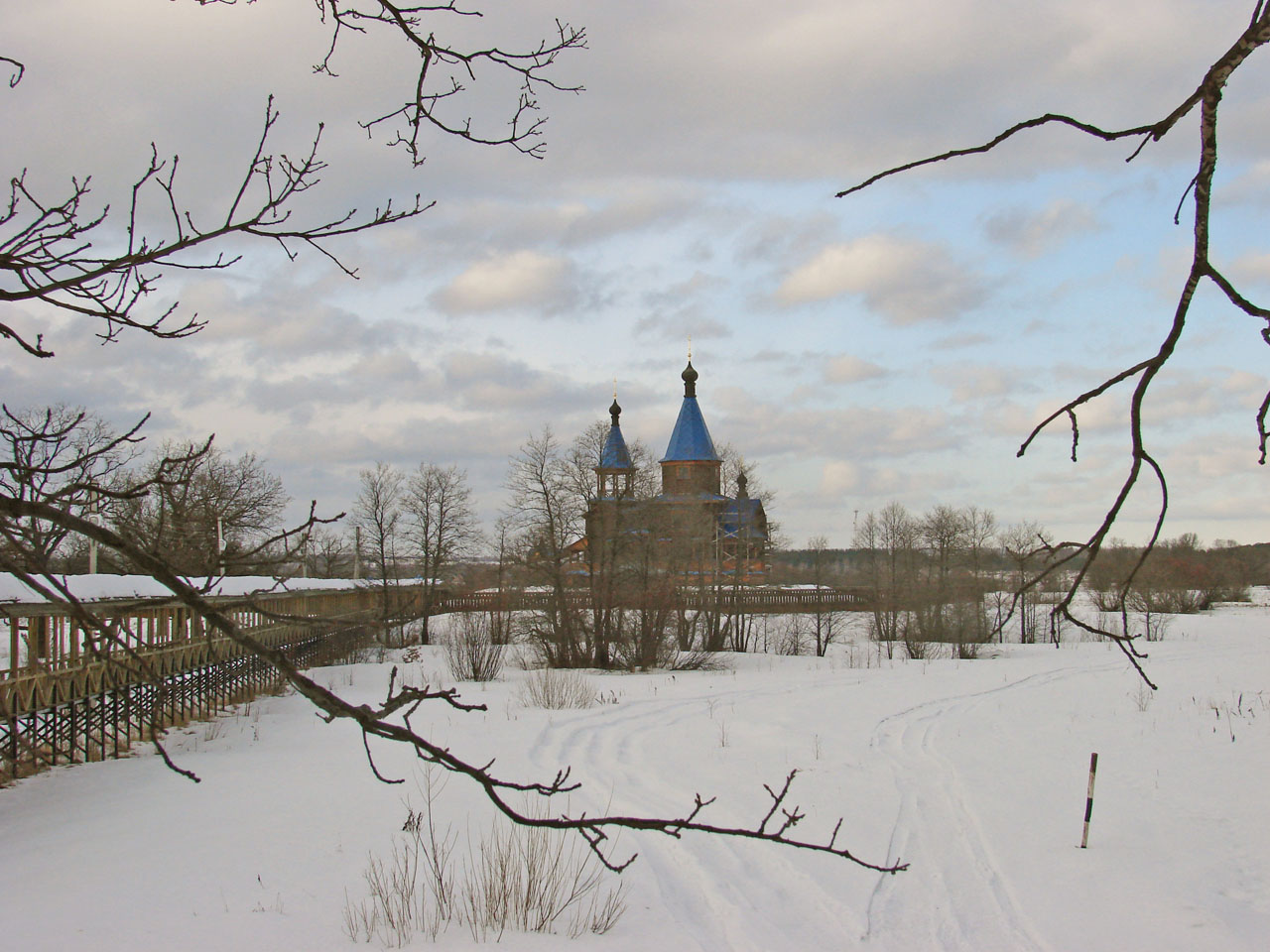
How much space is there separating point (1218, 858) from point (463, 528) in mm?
41860

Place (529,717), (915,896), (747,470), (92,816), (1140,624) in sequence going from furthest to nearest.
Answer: (1140,624) < (747,470) < (529,717) < (92,816) < (915,896)

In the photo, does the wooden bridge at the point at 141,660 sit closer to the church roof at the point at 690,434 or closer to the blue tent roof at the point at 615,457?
the blue tent roof at the point at 615,457

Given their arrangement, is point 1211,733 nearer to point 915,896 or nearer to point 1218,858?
point 1218,858

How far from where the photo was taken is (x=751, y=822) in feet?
37.9

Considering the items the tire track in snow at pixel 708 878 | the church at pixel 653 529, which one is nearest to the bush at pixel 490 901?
the tire track in snow at pixel 708 878

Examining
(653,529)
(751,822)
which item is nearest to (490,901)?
(751,822)

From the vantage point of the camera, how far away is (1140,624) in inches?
2093

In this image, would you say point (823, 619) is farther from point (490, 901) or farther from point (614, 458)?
point (490, 901)

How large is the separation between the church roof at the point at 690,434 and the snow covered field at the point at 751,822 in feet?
142

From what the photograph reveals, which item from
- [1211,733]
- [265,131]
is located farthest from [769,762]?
[265,131]

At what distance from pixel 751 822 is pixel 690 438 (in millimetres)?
54429

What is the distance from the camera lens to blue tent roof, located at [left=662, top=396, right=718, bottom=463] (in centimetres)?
6494

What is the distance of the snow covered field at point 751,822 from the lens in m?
8.16

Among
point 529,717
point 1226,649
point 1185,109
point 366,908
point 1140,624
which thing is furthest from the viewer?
point 1140,624
